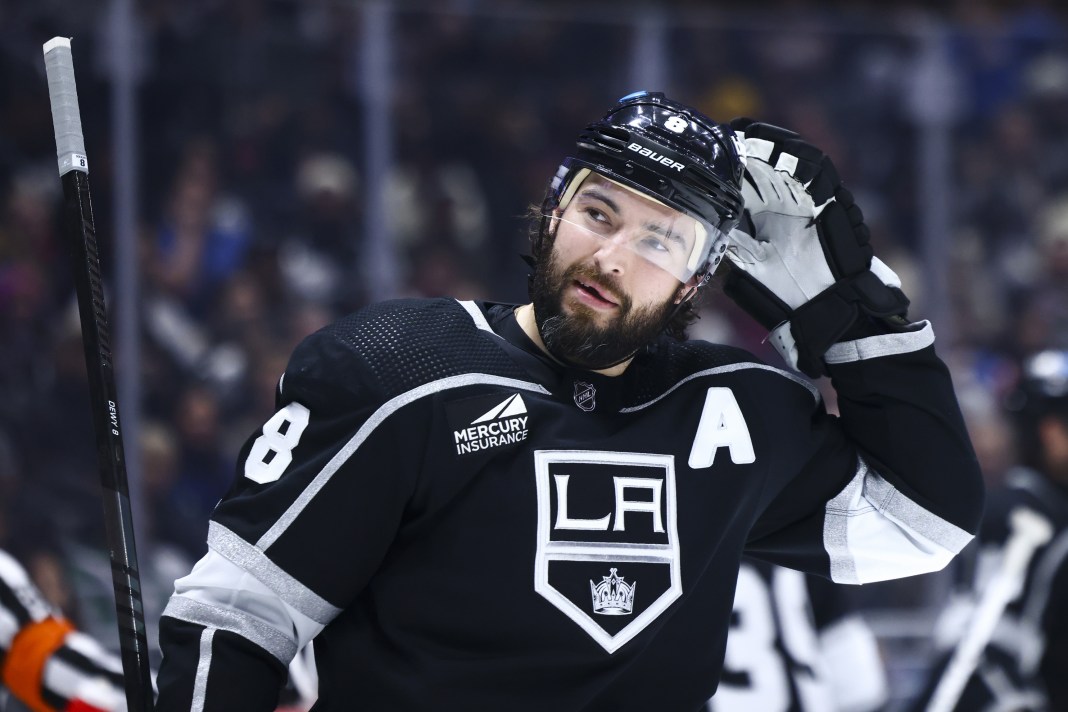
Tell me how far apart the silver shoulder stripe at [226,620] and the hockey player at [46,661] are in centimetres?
68

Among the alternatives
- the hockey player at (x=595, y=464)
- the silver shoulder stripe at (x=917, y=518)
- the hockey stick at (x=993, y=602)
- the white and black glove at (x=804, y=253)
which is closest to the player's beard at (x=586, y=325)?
the hockey player at (x=595, y=464)

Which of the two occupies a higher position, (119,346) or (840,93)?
(840,93)

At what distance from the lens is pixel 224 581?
147 centimetres

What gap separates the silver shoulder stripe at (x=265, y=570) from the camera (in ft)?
4.82

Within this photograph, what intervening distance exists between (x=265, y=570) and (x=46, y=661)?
86 cm

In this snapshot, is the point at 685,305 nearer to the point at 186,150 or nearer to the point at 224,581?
the point at 224,581

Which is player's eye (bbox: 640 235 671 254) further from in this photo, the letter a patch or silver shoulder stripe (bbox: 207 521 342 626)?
silver shoulder stripe (bbox: 207 521 342 626)

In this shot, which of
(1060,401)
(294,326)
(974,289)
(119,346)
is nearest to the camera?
(1060,401)

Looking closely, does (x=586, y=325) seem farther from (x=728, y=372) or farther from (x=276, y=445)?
(x=276, y=445)

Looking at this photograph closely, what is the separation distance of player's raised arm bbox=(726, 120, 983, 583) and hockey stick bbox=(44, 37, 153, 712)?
0.79m

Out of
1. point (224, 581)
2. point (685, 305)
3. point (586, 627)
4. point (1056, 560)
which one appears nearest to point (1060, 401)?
point (1056, 560)

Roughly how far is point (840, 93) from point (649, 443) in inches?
135

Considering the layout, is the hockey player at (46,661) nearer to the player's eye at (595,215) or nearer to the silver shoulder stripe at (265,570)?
the silver shoulder stripe at (265,570)

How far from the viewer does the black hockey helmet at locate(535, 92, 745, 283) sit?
165 cm
